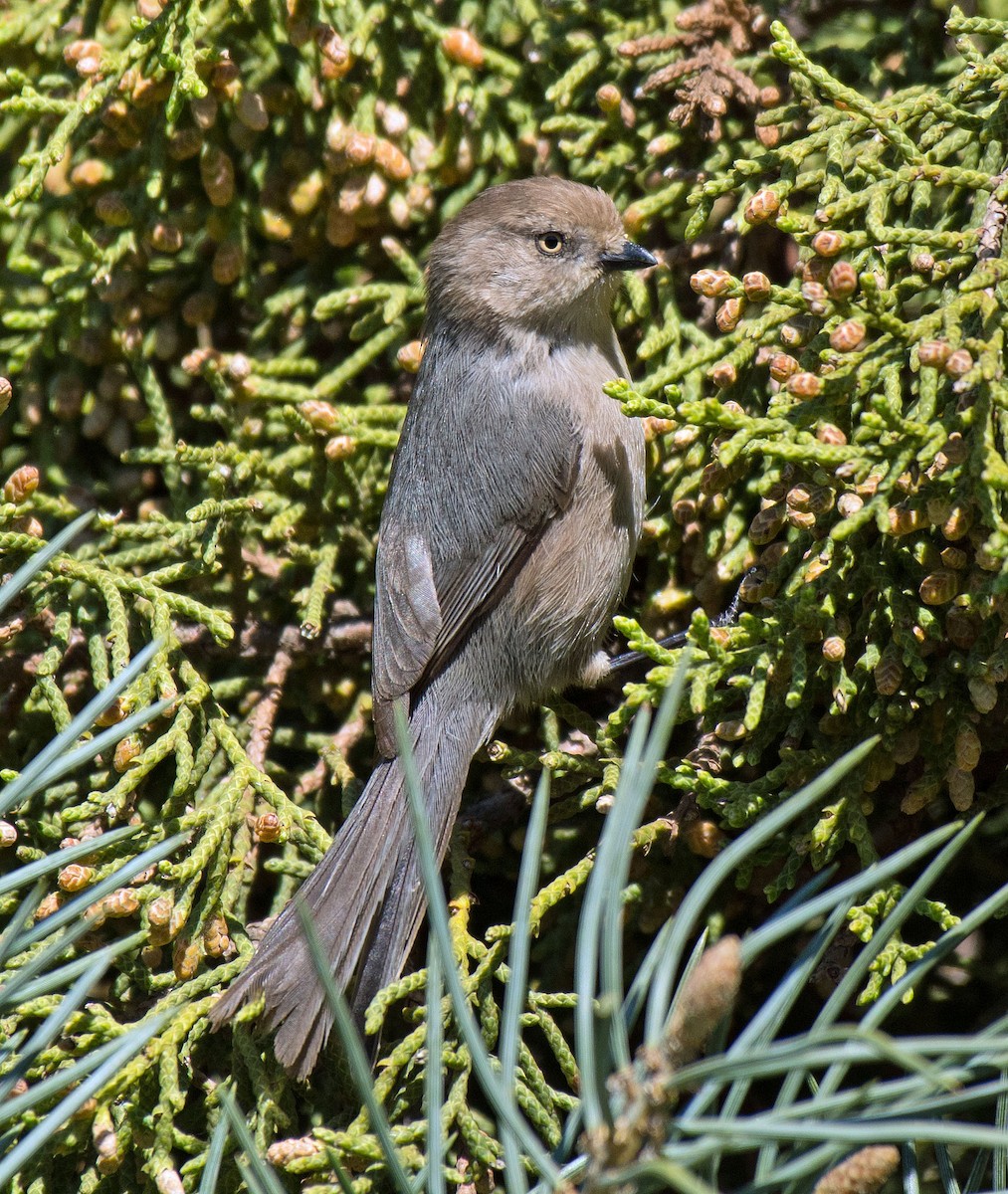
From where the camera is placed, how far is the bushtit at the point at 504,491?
2717mm

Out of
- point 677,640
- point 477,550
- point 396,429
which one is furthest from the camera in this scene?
point 396,429

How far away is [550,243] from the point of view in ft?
9.52

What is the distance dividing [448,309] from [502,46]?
686mm

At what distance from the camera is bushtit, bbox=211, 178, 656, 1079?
2.72 metres

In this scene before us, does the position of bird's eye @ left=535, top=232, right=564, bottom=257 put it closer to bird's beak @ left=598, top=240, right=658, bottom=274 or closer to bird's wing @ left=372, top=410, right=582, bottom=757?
bird's beak @ left=598, top=240, right=658, bottom=274

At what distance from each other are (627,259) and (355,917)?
1643 mm

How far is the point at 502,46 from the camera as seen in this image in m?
2.95

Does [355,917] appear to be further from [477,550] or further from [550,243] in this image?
[550,243]

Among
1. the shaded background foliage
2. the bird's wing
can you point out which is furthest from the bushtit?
the shaded background foliage

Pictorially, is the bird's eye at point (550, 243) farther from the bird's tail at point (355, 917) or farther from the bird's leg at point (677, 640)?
the bird's tail at point (355, 917)

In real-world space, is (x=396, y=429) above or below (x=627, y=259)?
below

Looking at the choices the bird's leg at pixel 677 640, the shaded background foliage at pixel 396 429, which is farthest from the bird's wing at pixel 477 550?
the bird's leg at pixel 677 640

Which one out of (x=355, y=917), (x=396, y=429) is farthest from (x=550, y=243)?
(x=355, y=917)

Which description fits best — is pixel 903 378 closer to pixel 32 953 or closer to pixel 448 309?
pixel 448 309
